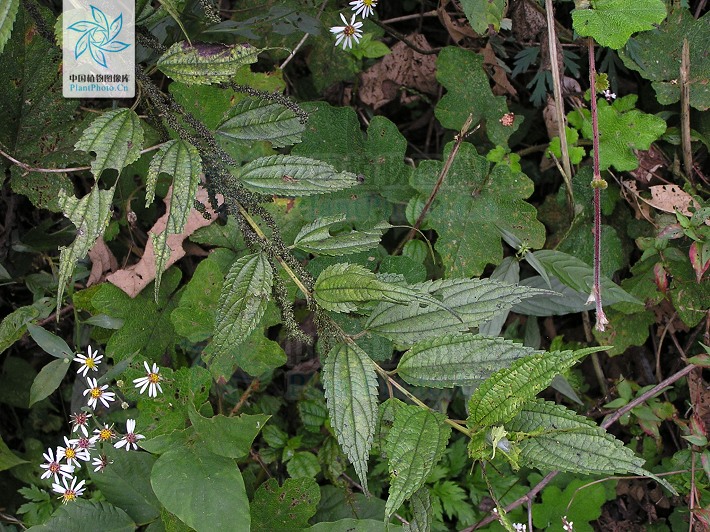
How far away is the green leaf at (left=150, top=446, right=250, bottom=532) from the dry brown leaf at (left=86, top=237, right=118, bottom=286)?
2.39 feet

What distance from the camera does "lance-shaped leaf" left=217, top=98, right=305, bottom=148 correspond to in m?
1.70

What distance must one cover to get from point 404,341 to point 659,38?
61.2 inches

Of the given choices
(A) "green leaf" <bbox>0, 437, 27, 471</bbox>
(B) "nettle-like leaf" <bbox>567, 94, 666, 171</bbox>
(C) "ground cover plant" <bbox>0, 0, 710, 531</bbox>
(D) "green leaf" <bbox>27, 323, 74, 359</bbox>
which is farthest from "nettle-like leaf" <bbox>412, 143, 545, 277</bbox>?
(A) "green leaf" <bbox>0, 437, 27, 471</bbox>

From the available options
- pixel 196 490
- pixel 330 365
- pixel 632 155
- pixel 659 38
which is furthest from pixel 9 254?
pixel 659 38

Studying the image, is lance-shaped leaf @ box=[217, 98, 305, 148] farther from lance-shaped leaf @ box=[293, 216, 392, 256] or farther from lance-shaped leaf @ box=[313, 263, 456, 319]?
lance-shaped leaf @ box=[313, 263, 456, 319]

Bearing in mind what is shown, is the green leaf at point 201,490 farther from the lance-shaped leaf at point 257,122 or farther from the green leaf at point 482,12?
the green leaf at point 482,12

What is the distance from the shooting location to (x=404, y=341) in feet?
4.80

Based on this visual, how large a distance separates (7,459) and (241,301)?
1362mm

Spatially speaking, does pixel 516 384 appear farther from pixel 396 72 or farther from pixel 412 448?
pixel 396 72

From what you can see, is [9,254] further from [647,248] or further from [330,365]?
[647,248]

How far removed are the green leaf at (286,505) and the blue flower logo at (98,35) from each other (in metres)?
1.39

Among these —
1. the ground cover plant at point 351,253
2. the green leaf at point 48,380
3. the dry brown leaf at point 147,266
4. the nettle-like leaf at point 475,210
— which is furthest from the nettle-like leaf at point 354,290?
the green leaf at point 48,380

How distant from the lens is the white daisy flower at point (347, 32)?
80.9 inches

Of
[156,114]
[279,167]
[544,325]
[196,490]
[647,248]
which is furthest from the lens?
[544,325]
